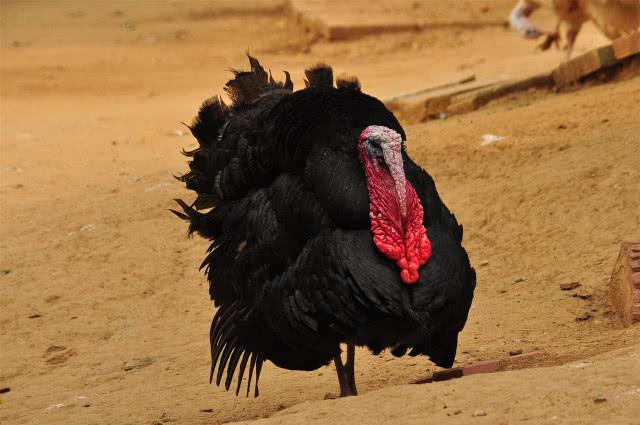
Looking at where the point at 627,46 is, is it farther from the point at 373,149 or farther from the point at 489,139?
the point at 373,149

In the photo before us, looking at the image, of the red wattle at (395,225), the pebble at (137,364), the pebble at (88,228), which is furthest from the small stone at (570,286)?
the pebble at (88,228)

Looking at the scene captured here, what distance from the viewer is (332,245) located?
185 inches

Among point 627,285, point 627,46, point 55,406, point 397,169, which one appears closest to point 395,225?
point 397,169

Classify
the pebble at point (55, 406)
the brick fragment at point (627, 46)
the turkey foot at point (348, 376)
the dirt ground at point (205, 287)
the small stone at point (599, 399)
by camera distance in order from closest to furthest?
the small stone at point (599, 399) → the dirt ground at point (205, 287) → the turkey foot at point (348, 376) → the pebble at point (55, 406) → the brick fragment at point (627, 46)

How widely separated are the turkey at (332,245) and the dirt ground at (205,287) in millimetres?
301

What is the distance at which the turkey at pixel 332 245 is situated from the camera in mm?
4637

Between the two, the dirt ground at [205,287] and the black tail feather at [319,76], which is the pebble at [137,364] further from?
the black tail feather at [319,76]

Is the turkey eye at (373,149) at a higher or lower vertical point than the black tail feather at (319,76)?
lower

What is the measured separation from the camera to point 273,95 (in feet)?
19.9

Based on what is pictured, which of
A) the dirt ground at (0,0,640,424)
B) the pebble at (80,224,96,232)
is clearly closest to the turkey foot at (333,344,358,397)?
the dirt ground at (0,0,640,424)

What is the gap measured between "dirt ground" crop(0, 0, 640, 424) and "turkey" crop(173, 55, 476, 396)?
0.99 feet

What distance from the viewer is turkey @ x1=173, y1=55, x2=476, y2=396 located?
464cm

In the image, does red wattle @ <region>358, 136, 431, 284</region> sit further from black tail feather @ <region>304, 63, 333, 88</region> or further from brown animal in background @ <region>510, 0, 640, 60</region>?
brown animal in background @ <region>510, 0, 640, 60</region>

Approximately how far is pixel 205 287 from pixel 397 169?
322 cm
